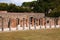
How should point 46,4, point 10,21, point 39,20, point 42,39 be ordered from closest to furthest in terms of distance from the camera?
point 42,39, point 10,21, point 39,20, point 46,4

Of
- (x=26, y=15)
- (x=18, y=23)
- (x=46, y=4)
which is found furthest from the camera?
(x=46, y=4)

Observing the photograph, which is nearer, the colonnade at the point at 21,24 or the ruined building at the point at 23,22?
the colonnade at the point at 21,24

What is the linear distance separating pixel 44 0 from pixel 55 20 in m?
28.6

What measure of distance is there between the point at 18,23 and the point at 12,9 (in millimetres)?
22703

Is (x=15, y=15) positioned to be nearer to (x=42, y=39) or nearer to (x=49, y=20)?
(x=49, y=20)

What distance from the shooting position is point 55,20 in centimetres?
3981

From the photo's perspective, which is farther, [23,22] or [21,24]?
[21,24]

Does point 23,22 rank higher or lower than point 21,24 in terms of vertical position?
higher

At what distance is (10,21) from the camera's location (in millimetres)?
32094

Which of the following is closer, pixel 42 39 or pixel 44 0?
pixel 42 39

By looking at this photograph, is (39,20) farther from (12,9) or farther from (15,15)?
(12,9)

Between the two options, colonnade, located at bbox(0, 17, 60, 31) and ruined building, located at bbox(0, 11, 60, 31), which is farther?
ruined building, located at bbox(0, 11, 60, 31)

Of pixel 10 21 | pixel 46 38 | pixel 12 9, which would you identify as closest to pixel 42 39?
pixel 46 38

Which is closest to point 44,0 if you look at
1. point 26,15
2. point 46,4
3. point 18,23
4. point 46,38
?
point 46,4
